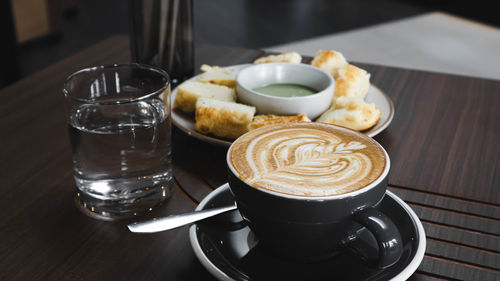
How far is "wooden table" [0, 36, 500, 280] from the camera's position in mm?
537

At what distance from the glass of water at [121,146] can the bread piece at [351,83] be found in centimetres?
34

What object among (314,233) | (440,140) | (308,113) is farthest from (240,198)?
(440,140)

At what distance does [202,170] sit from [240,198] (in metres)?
0.22

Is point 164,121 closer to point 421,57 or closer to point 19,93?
point 19,93

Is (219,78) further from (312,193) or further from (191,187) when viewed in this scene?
(312,193)

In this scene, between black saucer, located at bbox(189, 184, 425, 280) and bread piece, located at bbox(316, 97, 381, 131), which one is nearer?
black saucer, located at bbox(189, 184, 425, 280)

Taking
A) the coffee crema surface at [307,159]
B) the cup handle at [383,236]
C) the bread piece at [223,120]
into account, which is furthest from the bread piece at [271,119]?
the cup handle at [383,236]

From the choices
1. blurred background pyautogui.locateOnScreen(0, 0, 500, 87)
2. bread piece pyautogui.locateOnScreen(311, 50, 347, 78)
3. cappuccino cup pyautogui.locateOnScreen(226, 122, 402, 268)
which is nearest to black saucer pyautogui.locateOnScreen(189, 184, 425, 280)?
cappuccino cup pyautogui.locateOnScreen(226, 122, 402, 268)

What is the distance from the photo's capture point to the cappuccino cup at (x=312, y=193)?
46 cm

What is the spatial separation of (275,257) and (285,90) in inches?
16.0

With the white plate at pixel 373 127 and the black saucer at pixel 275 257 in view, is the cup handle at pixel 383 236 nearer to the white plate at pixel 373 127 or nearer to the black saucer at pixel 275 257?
the black saucer at pixel 275 257

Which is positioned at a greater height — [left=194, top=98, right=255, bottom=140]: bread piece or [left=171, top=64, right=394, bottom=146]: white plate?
[left=194, top=98, right=255, bottom=140]: bread piece

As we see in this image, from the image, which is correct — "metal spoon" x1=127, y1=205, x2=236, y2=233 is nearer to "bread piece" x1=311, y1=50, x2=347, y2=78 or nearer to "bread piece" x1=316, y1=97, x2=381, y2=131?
"bread piece" x1=316, y1=97, x2=381, y2=131

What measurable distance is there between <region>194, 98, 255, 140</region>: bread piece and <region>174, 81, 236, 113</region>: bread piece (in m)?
0.06
